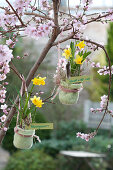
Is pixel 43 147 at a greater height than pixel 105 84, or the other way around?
pixel 105 84

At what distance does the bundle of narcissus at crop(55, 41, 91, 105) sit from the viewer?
1064 mm

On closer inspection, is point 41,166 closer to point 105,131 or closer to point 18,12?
point 105,131

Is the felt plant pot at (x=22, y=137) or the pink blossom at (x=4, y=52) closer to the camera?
the pink blossom at (x=4, y=52)

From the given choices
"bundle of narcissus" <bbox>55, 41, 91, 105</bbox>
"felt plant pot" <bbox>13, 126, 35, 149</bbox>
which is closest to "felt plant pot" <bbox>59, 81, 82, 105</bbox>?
"bundle of narcissus" <bbox>55, 41, 91, 105</bbox>

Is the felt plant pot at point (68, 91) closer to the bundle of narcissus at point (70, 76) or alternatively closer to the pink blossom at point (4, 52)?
the bundle of narcissus at point (70, 76)

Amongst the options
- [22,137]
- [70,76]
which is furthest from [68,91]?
[22,137]

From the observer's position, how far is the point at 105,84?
5.59 meters

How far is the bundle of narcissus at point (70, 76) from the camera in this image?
1064mm

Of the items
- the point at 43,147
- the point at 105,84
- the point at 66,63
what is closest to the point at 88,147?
the point at 43,147

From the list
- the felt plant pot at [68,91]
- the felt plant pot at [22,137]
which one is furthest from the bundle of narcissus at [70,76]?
the felt plant pot at [22,137]

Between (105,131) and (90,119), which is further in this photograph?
(90,119)

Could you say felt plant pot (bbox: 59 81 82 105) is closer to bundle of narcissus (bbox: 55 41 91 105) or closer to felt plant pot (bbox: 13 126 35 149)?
bundle of narcissus (bbox: 55 41 91 105)

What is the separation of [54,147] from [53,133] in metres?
0.51

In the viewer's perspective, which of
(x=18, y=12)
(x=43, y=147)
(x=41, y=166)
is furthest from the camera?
(x=43, y=147)
